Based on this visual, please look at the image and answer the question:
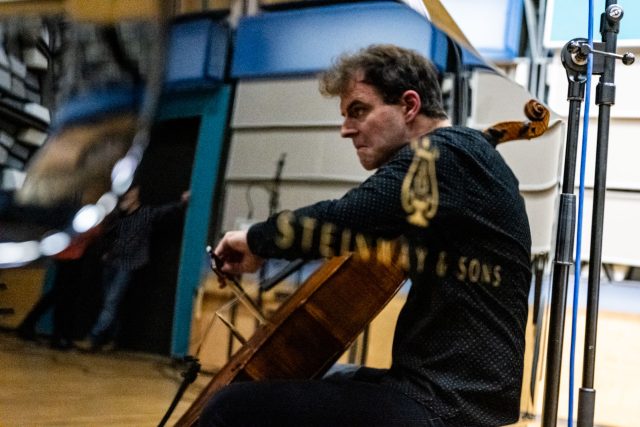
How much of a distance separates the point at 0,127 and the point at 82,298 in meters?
0.14

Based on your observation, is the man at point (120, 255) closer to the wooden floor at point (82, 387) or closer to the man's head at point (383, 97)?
the wooden floor at point (82, 387)

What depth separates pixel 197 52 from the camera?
661mm

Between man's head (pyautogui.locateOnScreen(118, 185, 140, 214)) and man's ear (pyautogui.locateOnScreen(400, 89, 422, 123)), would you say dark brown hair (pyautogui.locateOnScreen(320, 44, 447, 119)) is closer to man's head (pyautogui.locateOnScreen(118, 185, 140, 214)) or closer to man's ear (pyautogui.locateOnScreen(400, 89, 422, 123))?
man's ear (pyautogui.locateOnScreen(400, 89, 422, 123))

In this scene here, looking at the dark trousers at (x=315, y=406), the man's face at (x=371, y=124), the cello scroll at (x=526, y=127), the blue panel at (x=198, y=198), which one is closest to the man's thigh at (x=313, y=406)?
Answer: the dark trousers at (x=315, y=406)

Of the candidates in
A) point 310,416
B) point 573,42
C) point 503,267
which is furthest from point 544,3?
point 310,416

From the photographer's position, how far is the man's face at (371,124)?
78 centimetres

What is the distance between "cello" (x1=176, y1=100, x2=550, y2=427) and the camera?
2.44ft

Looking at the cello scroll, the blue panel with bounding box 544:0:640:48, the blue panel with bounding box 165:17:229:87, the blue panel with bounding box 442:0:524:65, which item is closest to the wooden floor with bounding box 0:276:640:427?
the blue panel with bounding box 165:17:229:87

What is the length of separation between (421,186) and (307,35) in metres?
0.24

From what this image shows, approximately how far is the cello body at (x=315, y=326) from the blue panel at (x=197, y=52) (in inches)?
8.4

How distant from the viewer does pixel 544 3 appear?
183cm

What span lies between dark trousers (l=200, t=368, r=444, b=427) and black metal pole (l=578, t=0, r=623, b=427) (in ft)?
1.52

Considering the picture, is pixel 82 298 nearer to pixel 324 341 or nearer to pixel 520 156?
pixel 324 341

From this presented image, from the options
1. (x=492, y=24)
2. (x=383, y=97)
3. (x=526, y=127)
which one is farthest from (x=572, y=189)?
(x=383, y=97)
